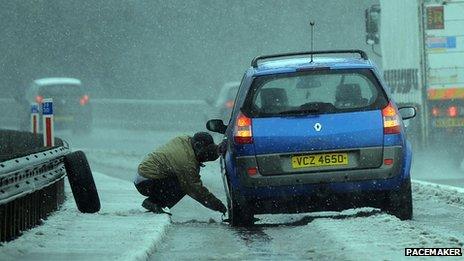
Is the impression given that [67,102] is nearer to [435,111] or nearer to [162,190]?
[435,111]

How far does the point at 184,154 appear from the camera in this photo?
514 inches

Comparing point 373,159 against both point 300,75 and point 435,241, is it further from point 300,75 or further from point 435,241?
point 435,241

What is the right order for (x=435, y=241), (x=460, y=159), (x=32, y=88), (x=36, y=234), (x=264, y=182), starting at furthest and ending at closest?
1. (x=32, y=88)
2. (x=460, y=159)
3. (x=264, y=182)
4. (x=36, y=234)
5. (x=435, y=241)

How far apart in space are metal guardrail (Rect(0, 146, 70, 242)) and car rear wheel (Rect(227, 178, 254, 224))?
1.67 meters

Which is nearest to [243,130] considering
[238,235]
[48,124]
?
[238,235]

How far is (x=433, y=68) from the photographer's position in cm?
2353

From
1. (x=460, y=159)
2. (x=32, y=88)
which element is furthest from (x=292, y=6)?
(x=460, y=159)

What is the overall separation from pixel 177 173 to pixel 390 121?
2389 mm

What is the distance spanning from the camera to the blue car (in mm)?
11602

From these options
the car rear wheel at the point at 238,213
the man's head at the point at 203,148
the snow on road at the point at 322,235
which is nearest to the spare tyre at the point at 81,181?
the snow on road at the point at 322,235

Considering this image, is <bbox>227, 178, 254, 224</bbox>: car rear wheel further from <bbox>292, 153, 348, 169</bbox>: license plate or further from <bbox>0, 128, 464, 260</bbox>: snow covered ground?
<bbox>292, 153, 348, 169</bbox>: license plate

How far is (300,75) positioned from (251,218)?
1383mm

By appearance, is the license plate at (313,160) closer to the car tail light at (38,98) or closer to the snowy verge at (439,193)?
the snowy verge at (439,193)

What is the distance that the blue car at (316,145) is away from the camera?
38.1 feet
